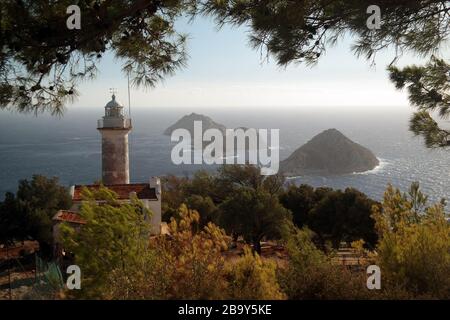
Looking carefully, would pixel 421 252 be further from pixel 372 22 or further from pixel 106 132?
pixel 106 132

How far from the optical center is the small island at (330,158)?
74.5 meters

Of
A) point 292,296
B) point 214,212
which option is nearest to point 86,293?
point 292,296

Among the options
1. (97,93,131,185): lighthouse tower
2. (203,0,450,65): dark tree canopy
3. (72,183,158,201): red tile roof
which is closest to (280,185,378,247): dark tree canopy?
(72,183,158,201): red tile roof

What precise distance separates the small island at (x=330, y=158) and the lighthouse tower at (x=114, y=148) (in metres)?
54.2

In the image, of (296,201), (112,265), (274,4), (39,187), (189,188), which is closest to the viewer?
(112,265)

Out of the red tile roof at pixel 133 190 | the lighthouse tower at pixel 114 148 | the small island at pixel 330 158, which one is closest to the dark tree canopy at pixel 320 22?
the red tile roof at pixel 133 190

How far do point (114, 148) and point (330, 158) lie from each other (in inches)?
2462

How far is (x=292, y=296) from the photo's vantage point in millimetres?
4906

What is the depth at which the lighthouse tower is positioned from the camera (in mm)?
19125

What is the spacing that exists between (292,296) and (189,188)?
26497mm

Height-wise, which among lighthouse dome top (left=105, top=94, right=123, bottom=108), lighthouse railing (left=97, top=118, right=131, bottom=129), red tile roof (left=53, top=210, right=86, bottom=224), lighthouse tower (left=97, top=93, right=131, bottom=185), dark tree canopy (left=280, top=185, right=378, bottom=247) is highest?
lighthouse dome top (left=105, top=94, right=123, bottom=108)

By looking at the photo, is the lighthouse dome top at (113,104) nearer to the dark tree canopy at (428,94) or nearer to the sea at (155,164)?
the dark tree canopy at (428,94)

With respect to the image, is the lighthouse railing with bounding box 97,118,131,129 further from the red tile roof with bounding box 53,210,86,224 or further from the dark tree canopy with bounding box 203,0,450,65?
the dark tree canopy with bounding box 203,0,450,65

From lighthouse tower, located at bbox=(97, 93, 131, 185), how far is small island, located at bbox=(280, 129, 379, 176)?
2133 inches
